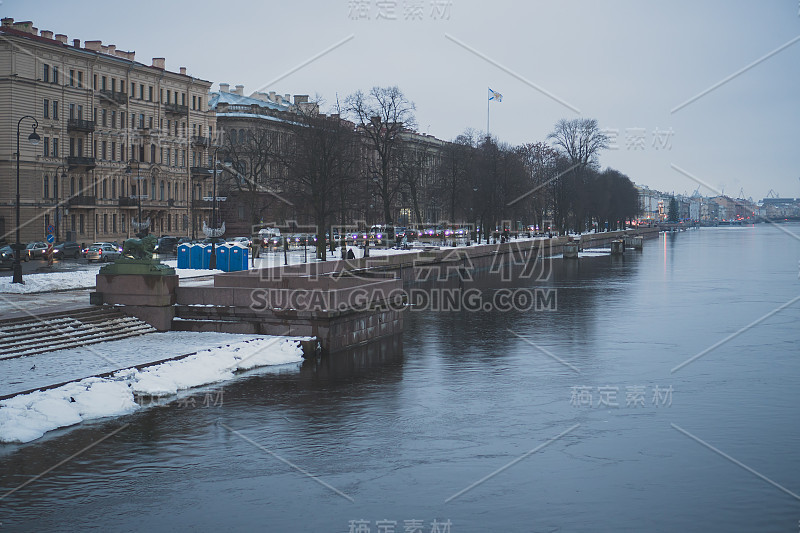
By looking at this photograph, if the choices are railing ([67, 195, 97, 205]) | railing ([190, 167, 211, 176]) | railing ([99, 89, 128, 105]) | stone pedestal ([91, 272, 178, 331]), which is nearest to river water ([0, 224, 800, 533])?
stone pedestal ([91, 272, 178, 331])

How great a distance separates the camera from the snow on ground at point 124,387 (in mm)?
19891

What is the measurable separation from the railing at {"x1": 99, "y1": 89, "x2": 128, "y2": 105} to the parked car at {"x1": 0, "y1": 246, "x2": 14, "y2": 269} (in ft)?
95.9

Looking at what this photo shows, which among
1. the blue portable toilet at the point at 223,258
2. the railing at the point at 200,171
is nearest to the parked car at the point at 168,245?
the blue portable toilet at the point at 223,258

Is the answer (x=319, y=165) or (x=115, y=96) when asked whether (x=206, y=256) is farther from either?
(x=115, y=96)

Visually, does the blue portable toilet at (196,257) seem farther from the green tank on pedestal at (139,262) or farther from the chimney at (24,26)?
the chimney at (24,26)

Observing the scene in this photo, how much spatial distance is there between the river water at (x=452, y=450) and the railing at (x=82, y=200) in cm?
5204

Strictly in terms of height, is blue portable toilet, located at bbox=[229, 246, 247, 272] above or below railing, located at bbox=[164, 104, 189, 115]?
below

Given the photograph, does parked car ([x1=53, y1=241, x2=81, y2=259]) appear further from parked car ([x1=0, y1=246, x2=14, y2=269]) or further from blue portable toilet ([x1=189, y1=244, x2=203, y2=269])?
blue portable toilet ([x1=189, y1=244, x2=203, y2=269])

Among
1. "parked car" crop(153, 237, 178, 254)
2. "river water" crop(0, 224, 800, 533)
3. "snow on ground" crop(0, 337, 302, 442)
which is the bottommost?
"river water" crop(0, 224, 800, 533)

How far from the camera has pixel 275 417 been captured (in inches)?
888

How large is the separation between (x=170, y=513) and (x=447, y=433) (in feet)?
24.8

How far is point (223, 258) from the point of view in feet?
175

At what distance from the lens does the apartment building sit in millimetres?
72312

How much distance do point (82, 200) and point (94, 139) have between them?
21.9ft
